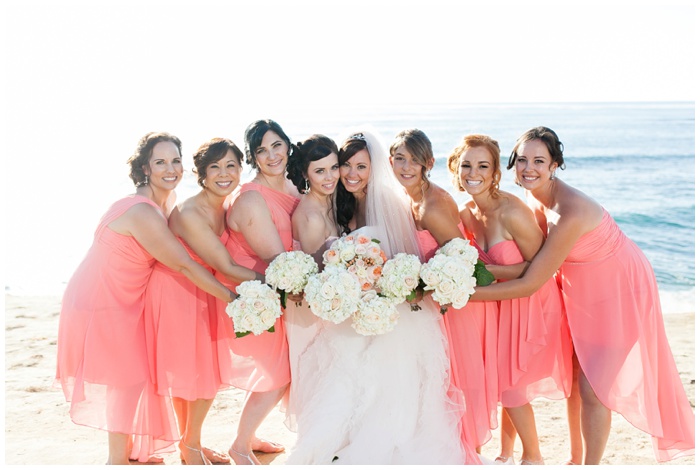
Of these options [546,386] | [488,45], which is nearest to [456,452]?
[546,386]

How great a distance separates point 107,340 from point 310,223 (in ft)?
6.05

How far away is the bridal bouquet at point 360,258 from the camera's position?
194 inches

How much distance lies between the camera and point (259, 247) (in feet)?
17.2

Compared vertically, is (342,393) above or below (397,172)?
below

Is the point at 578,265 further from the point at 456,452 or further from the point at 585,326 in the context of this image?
the point at 456,452

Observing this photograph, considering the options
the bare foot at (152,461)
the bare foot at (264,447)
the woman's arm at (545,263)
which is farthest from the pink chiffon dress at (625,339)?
the bare foot at (152,461)

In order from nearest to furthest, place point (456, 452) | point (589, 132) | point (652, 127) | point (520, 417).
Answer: point (456, 452) < point (520, 417) < point (589, 132) < point (652, 127)

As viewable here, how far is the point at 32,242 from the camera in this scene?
15.5m

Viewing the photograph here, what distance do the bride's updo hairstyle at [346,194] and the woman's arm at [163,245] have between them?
3.81 ft

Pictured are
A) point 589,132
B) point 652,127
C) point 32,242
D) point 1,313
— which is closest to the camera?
point 1,313

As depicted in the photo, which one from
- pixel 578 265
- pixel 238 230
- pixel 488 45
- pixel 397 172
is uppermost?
pixel 488 45

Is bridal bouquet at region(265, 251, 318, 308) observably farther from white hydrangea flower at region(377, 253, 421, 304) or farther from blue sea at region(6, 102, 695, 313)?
blue sea at region(6, 102, 695, 313)

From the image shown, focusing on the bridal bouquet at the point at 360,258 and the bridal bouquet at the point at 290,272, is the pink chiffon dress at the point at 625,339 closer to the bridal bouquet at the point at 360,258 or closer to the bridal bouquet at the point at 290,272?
the bridal bouquet at the point at 360,258

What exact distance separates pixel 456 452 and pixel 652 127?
40098 millimetres
